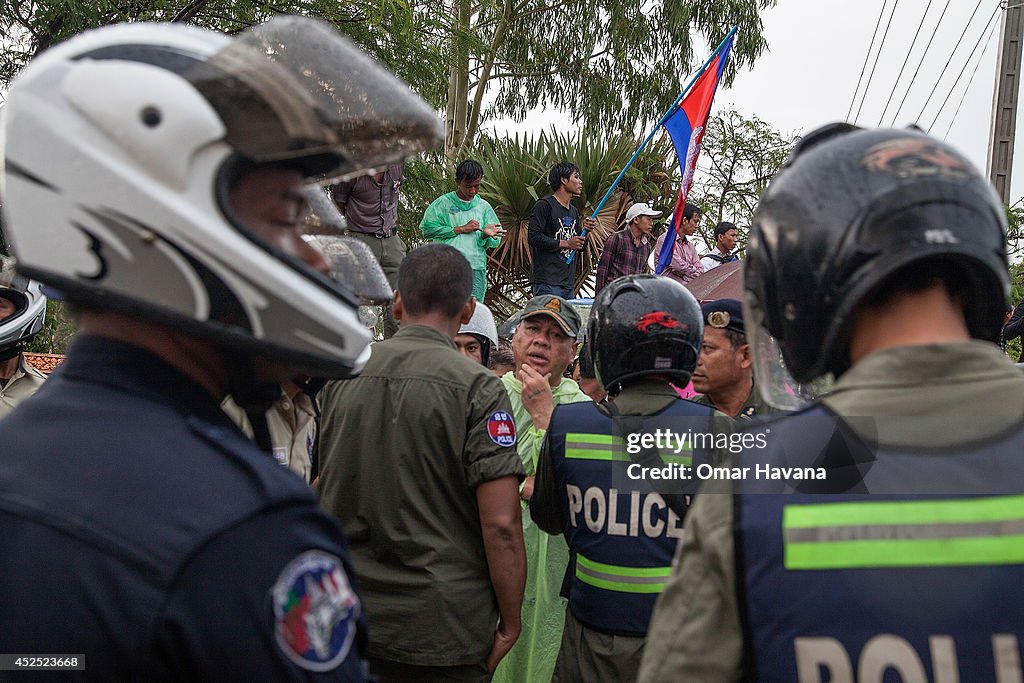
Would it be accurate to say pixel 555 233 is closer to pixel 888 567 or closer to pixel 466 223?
pixel 466 223

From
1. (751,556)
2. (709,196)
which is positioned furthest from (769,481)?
(709,196)

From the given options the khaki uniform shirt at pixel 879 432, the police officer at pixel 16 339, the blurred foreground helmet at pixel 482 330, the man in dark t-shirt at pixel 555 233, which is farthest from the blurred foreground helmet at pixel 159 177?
the man in dark t-shirt at pixel 555 233

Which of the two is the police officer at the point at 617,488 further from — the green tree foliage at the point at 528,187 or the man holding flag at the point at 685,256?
the green tree foliage at the point at 528,187

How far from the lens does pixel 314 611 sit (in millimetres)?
1219

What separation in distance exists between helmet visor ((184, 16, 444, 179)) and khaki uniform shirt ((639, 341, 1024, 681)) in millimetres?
807

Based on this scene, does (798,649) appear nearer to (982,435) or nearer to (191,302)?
(982,435)

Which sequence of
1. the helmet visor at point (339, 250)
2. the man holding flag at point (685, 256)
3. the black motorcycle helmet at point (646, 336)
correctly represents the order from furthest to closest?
the man holding flag at point (685, 256), the black motorcycle helmet at point (646, 336), the helmet visor at point (339, 250)

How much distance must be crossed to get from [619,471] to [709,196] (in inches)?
796

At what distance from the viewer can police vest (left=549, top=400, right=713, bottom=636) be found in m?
3.22

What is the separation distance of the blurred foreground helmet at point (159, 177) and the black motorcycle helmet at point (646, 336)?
6.76ft

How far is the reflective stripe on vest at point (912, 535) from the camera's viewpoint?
1393 mm

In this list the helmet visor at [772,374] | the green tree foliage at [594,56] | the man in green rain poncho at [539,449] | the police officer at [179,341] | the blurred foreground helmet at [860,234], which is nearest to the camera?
the police officer at [179,341]

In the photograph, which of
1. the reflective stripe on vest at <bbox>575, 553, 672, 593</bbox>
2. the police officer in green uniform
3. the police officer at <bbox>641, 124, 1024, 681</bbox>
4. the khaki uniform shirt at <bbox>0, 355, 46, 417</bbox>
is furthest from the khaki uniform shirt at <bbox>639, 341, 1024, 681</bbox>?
the khaki uniform shirt at <bbox>0, 355, 46, 417</bbox>

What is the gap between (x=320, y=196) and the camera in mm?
1994
